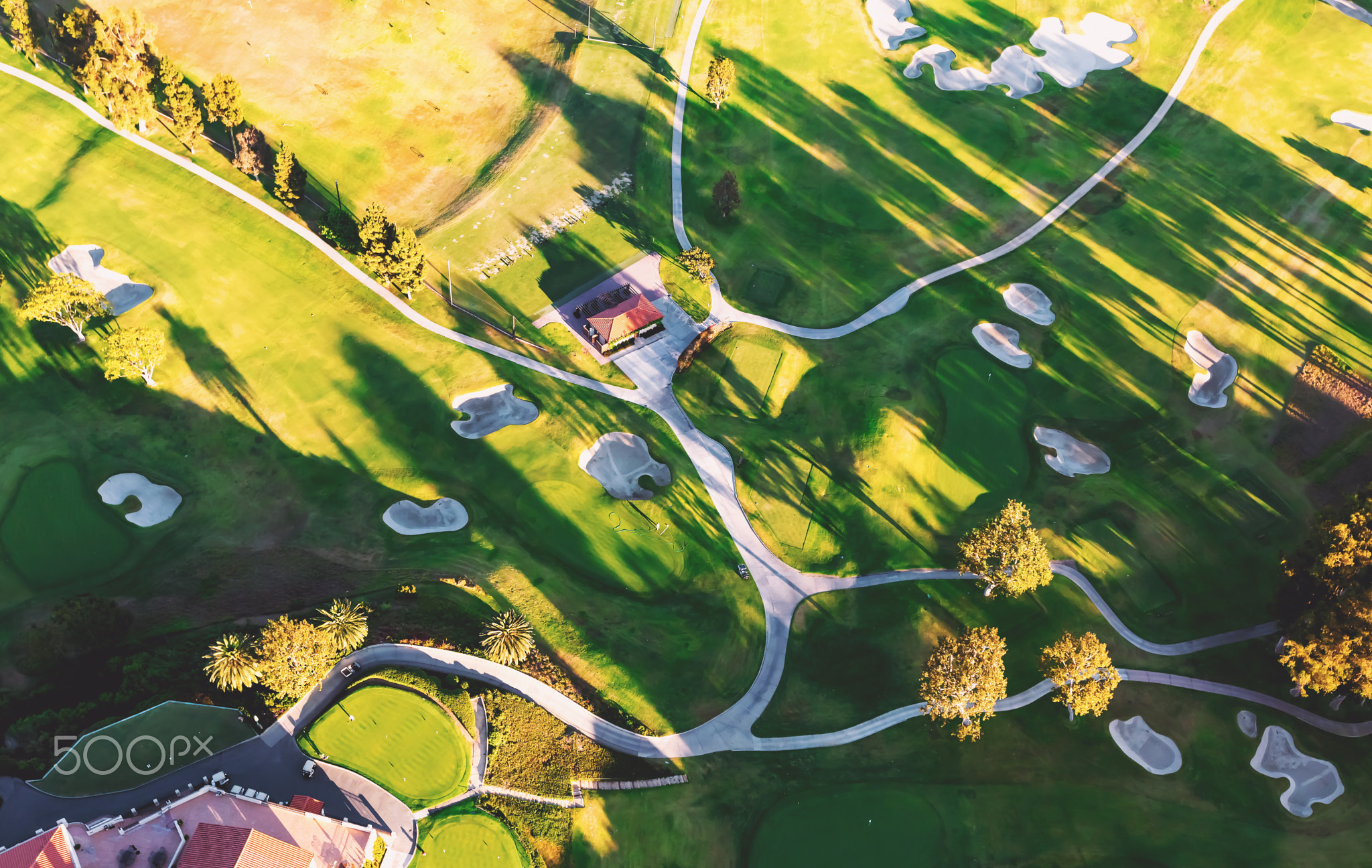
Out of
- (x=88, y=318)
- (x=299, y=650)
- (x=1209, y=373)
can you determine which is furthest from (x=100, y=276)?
(x=1209, y=373)

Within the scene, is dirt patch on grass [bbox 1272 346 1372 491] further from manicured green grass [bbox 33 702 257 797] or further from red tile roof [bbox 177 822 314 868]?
manicured green grass [bbox 33 702 257 797]

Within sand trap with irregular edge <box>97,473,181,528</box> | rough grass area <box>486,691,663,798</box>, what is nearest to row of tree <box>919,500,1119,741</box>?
rough grass area <box>486,691,663,798</box>

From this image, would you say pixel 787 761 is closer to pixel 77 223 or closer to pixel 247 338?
pixel 247 338

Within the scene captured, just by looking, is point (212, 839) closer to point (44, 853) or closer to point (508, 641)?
Answer: point (44, 853)

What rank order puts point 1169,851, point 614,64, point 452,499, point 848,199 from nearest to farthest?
point 1169,851, point 452,499, point 848,199, point 614,64

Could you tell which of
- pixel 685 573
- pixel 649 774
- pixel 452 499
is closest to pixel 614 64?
pixel 452 499
